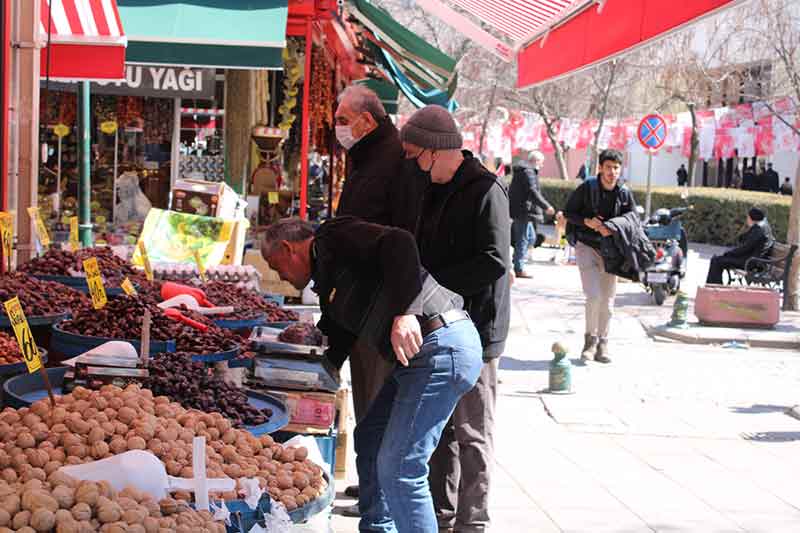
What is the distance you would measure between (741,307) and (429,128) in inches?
421

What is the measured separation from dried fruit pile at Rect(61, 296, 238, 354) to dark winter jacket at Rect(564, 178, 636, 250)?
19.1ft

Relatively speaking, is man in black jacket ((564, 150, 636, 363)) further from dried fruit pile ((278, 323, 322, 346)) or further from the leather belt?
the leather belt

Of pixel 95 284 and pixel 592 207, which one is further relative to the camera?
pixel 592 207

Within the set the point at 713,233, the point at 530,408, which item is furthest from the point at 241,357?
the point at 713,233

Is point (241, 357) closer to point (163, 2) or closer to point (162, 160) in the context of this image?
point (163, 2)

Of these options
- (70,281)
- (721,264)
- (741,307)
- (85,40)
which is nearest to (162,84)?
(85,40)

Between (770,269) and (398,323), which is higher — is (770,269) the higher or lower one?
the lower one

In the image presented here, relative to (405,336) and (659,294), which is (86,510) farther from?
(659,294)

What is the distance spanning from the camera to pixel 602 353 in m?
12.2

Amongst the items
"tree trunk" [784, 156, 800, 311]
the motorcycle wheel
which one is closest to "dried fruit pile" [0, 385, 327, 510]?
"tree trunk" [784, 156, 800, 311]

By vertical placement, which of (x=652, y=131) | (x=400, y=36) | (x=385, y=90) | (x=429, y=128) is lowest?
(x=429, y=128)

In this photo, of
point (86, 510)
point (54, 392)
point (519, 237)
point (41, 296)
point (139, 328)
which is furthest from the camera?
point (519, 237)

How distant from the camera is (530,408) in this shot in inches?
390

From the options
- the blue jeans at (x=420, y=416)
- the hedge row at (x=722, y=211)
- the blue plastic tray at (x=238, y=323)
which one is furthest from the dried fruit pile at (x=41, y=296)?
the hedge row at (x=722, y=211)
